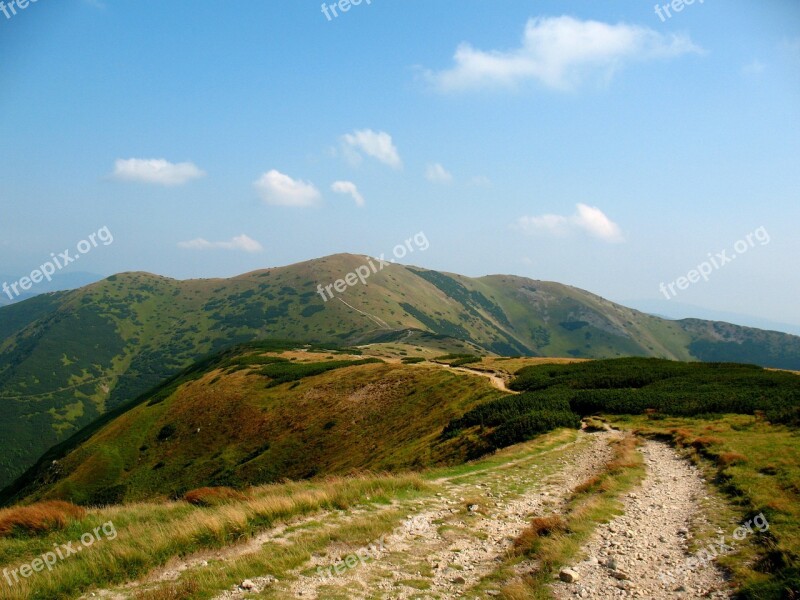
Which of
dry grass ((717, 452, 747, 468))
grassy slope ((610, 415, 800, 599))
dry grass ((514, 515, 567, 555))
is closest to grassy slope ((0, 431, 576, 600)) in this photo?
dry grass ((514, 515, 567, 555))

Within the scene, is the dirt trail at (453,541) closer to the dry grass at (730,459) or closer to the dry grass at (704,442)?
the dry grass at (730,459)

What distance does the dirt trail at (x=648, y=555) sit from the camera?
900 centimetres

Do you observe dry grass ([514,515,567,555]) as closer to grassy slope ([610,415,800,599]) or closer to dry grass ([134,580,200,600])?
grassy slope ([610,415,800,599])

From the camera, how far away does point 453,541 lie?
11852 mm

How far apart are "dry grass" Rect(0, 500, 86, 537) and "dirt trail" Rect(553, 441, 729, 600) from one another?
1304 cm

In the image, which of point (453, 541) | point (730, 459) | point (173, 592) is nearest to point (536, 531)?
point (453, 541)

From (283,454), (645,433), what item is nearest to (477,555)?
(645,433)

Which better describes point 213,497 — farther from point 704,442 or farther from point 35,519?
point 704,442

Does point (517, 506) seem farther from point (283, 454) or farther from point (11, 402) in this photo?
point (11, 402)

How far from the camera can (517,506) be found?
580 inches

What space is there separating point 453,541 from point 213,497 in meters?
8.03

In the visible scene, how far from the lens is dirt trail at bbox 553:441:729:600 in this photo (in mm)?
9000

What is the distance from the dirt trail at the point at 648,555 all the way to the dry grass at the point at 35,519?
42.8ft

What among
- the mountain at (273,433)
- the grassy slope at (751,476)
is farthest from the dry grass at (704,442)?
the mountain at (273,433)
